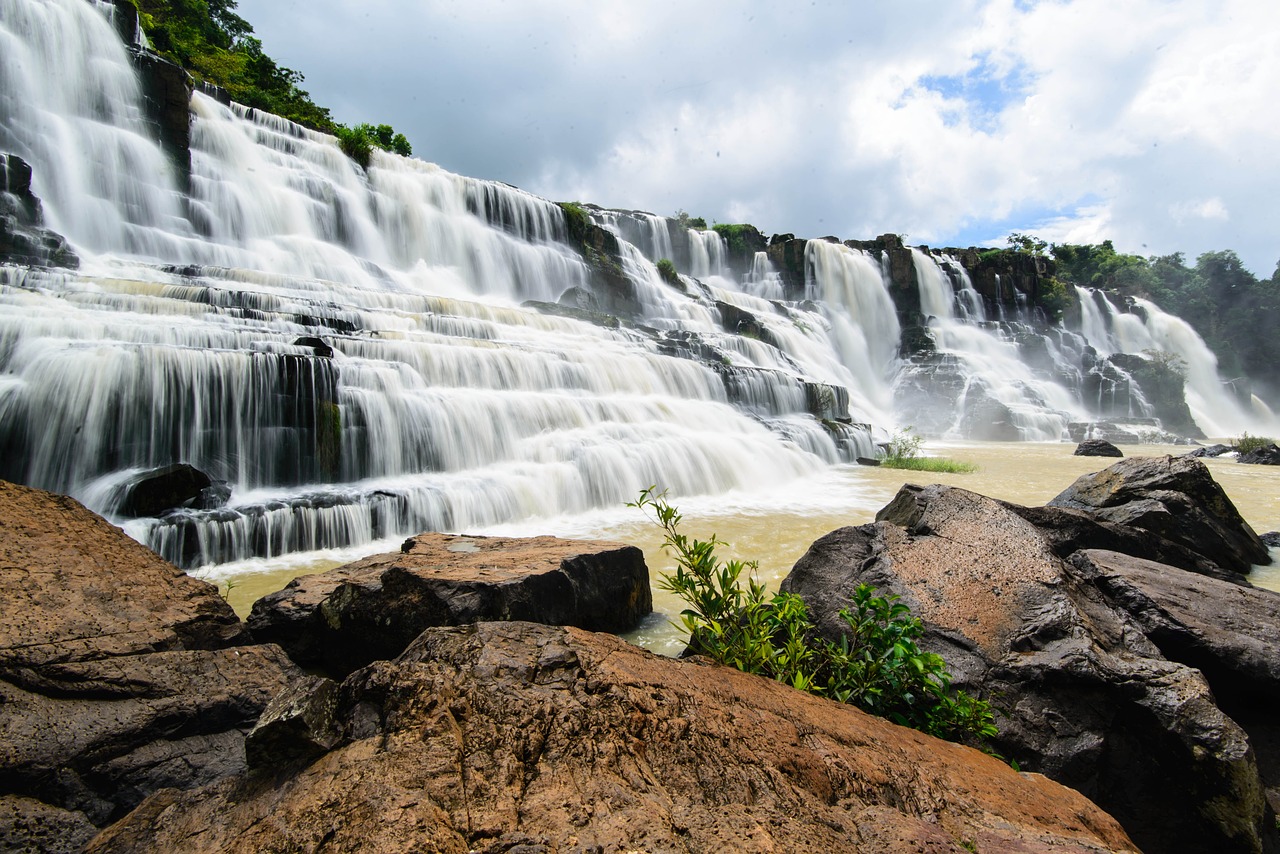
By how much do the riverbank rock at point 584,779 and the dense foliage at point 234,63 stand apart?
2140 cm

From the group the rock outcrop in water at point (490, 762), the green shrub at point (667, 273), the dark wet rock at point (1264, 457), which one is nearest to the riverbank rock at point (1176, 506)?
the rock outcrop in water at point (490, 762)

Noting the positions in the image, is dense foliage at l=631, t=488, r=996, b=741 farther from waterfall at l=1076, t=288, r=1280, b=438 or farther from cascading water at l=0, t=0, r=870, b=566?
waterfall at l=1076, t=288, r=1280, b=438

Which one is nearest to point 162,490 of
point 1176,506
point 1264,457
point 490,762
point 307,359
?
point 307,359

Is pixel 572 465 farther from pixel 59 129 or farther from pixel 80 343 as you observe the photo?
pixel 59 129

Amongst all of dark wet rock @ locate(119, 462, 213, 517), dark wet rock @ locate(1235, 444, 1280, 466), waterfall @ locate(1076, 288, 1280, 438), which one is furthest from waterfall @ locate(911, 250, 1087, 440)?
dark wet rock @ locate(119, 462, 213, 517)

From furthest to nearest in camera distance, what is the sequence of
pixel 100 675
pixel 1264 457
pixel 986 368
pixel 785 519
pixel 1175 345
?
pixel 1175 345 < pixel 986 368 < pixel 1264 457 < pixel 785 519 < pixel 100 675

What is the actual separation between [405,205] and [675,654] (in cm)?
1928

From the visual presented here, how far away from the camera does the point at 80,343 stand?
268 inches

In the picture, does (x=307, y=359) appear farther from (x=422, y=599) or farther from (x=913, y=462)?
(x=913, y=462)

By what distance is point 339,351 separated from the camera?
28.6 ft

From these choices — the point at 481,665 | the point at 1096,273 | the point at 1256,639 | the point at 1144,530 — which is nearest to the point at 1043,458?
the point at 1144,530

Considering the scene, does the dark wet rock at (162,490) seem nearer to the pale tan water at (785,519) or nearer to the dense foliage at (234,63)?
the pale tan water at (785,519)

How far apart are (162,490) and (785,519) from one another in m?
7.08

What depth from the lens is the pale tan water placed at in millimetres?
5133
